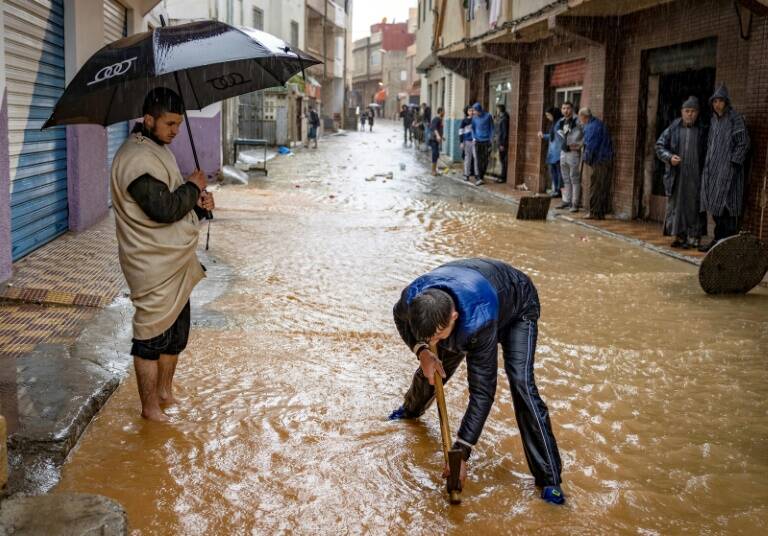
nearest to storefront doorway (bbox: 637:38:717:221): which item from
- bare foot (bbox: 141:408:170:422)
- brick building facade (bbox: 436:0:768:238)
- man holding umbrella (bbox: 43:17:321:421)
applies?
brick building facade (bbox: 436:0:768:238)

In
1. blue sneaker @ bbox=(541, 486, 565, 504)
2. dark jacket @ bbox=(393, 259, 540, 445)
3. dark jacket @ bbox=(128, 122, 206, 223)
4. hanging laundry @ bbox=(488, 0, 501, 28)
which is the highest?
hanging laundry @ bbox=(488, 0, 501, 28)

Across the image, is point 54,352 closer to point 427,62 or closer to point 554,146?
point 554,146

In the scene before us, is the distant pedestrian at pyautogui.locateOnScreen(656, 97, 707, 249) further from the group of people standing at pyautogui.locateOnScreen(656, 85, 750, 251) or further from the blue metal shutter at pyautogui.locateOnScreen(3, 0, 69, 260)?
the blue metal shutter at pyautogui.locateOnScreen(3, 0, 69, 260)

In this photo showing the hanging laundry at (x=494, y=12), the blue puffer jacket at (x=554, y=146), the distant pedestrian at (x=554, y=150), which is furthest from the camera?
the hanging laundry at (x=494, y=12)

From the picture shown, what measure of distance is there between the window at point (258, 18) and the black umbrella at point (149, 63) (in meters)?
30.1

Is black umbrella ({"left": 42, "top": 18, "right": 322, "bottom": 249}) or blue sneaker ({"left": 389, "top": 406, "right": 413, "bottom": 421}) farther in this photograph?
blue sneaker ({"left": 389, "top": 406, "right": 413, "bottom": 421})

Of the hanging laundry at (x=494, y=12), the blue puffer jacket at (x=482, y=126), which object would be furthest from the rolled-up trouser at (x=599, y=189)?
the blue puffer jacket at (x=482, y=126)

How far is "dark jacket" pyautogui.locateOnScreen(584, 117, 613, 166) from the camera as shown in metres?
13.3

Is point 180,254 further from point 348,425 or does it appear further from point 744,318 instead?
point 744,318

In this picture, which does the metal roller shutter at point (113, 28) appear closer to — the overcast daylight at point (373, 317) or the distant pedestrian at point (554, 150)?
the overcast daylight at point (373, 317)

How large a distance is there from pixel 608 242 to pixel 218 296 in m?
5.74

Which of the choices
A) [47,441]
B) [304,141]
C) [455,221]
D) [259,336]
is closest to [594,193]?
[455,221]

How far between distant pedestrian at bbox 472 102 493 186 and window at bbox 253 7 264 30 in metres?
17.1

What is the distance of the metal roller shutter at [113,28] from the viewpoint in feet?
39.2
